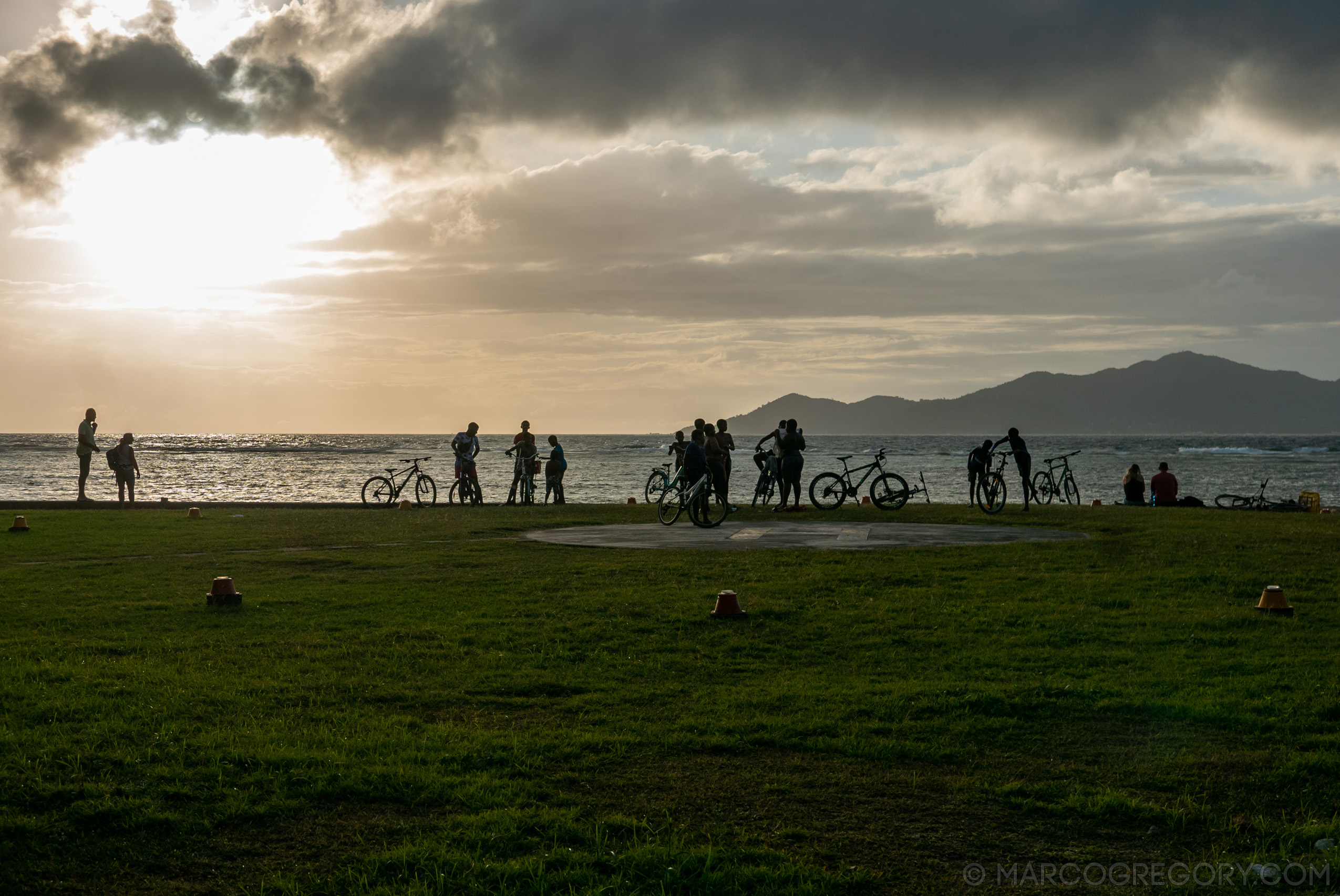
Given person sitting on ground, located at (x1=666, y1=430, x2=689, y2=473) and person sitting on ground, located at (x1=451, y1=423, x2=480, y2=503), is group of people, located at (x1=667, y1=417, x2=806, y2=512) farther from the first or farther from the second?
person sitting on ground, located at (x1=451, y1=423, x2=480, y2=503)

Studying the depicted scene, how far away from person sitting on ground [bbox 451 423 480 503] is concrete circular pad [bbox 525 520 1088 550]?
707 cm

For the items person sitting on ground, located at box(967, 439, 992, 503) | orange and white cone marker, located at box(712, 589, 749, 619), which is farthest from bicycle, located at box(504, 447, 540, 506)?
orange and white cone marker, located at box(712, 589, 749, 619)

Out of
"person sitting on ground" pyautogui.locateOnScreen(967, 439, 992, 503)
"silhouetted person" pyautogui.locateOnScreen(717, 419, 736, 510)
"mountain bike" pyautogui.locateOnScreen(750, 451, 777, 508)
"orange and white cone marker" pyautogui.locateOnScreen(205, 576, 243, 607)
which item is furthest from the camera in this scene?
"mountain bike" pyautogui.locateOnScreen(750, 451, 777, 508)

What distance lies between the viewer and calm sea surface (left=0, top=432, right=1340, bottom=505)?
49.3m

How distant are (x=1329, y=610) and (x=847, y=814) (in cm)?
773

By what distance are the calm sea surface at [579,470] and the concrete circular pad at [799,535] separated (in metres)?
20.0

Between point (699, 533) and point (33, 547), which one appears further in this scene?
point (699, 533)

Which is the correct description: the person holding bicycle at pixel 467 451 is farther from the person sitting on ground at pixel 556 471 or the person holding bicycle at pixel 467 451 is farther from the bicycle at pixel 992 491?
the bicycle at pixel 992 491

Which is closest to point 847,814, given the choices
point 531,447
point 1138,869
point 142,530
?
point 1138,869

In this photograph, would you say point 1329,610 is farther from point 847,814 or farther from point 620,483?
point 620,483

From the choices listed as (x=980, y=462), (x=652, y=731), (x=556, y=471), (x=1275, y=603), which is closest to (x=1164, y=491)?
(x=980, y=462)

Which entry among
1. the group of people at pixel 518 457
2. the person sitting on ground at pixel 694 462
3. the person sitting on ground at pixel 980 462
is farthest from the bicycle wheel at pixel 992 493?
the group of people at pixel 518 457

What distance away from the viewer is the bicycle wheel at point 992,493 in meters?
23.8

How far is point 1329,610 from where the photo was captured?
10508 mm
